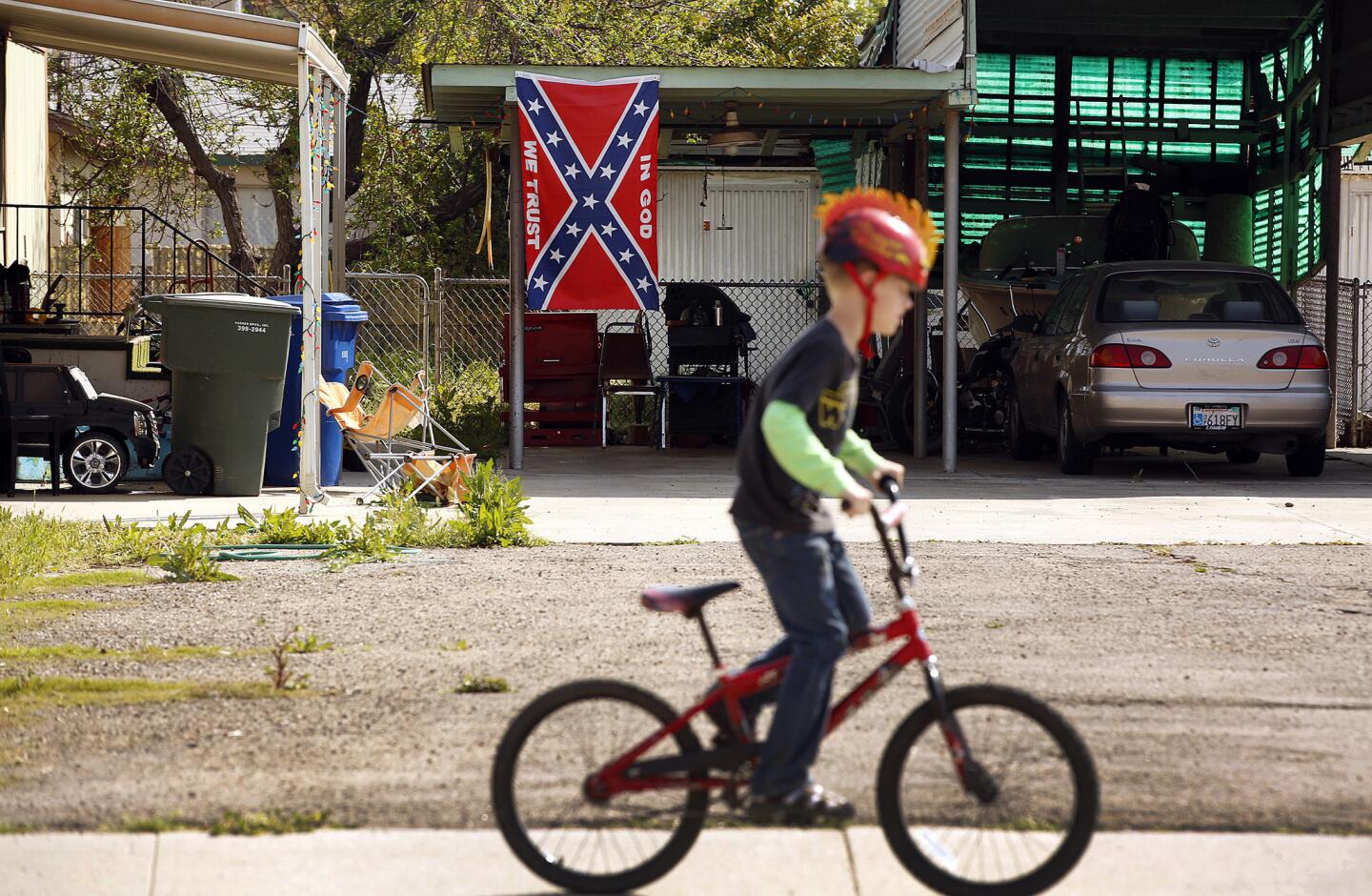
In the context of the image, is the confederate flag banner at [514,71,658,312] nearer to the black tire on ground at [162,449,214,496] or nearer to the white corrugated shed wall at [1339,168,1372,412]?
the black tire on ground at [162,449,214,496]

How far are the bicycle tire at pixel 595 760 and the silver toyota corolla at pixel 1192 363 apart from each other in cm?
934

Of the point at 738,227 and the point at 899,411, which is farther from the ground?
the point at 738,227

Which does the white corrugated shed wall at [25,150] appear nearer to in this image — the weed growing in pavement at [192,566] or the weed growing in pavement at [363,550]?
the weed growing in pavement at [363,550]

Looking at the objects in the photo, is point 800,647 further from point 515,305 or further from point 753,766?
point 515,305

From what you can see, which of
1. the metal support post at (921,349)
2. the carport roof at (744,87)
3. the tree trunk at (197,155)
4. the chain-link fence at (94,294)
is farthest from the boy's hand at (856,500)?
the tree trunk at (197,155)

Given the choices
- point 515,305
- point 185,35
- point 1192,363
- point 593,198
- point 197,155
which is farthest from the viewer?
point 197,155

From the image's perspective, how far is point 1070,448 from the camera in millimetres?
13711

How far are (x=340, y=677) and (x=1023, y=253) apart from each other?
1266cm

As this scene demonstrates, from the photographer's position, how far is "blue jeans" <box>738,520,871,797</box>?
389cm

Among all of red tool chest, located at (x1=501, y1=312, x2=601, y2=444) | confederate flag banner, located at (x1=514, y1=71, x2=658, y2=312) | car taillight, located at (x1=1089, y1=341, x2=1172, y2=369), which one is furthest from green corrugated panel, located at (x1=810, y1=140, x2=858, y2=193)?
car taillight, located at (x1=1089, y1=341, x2=1172, y2=369)

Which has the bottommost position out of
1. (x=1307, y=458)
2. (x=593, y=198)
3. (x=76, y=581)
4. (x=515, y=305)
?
(x=76, y=581)

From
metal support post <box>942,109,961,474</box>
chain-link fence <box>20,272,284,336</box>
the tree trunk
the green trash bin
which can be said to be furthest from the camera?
the tree trunk

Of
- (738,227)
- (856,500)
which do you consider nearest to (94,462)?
(856,500)

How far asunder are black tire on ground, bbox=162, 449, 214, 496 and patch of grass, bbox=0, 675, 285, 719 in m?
5.87
